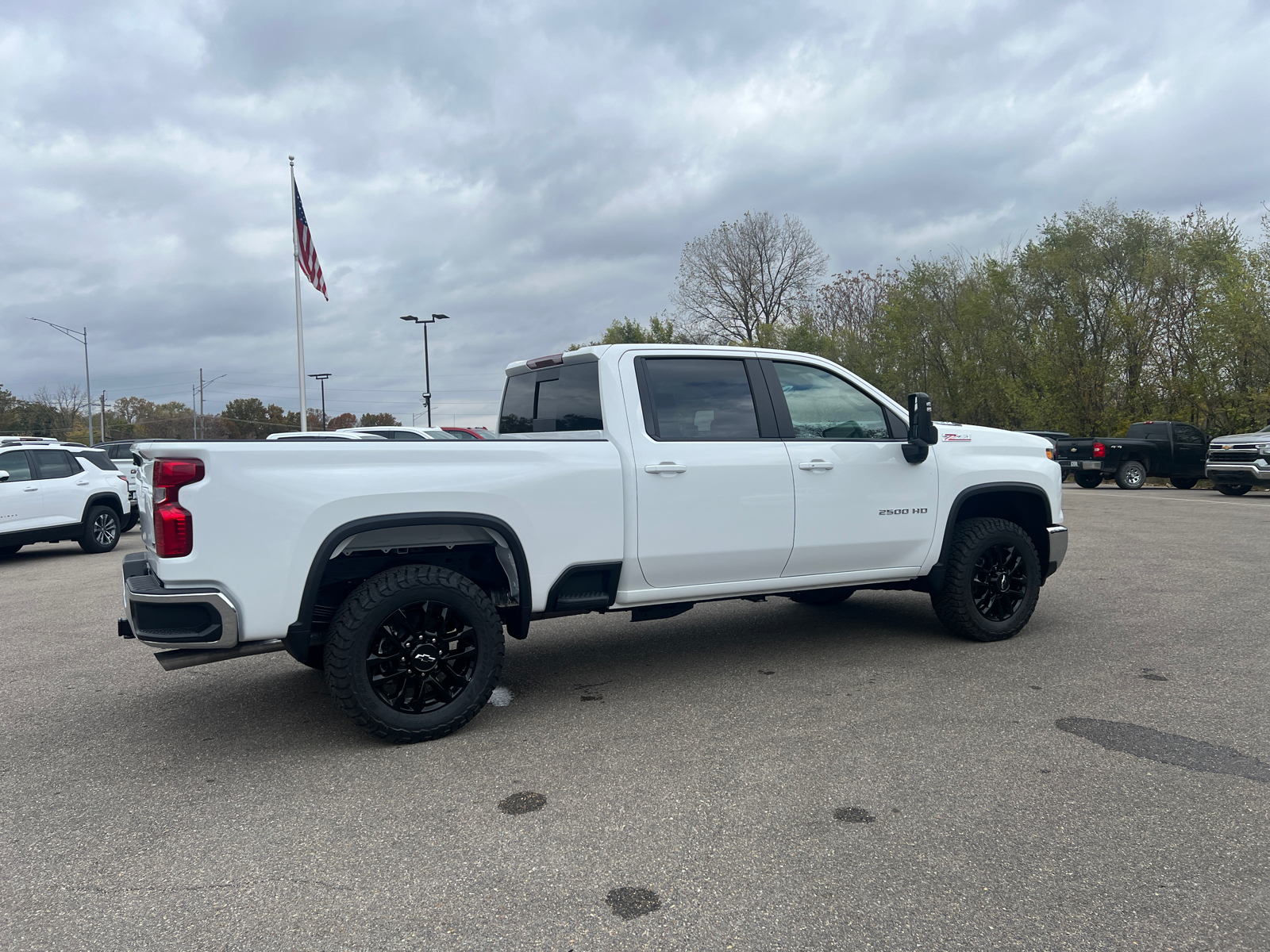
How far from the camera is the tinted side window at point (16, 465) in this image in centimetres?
1216

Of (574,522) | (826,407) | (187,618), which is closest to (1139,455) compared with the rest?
(826,407)

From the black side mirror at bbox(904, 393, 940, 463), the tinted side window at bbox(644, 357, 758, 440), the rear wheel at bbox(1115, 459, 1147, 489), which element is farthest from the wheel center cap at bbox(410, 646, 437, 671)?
the rear wheel at bbox(1115, 459, 1147, 489)

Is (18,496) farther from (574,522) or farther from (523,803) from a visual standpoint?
(523,803)

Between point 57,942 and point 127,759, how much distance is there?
1.68 m

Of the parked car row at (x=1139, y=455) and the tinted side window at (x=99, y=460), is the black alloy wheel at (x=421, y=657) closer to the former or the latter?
the tinted side window at (x=99, y=460)

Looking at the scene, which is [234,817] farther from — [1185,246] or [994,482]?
[1185,246]

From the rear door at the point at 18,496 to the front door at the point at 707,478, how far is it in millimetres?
10948

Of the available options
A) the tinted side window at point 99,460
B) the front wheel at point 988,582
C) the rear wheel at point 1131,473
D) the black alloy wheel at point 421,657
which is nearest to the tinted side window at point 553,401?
the black alloy wheel at point 421,657

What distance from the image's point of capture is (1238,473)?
1877cm

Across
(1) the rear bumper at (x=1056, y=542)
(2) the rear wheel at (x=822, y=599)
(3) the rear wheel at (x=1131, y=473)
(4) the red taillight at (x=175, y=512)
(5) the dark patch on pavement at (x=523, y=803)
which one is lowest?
(5) the dark patch on pavement at (x=523, y=803)

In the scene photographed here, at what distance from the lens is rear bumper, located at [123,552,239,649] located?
3.77 metres

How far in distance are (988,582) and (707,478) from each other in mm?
2345

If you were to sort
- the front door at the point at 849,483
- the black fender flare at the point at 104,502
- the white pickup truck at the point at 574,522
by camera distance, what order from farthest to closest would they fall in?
the black fender flare at the point at 104,502 → the front door at the point at 849,483 → the white pickup truck at the point at 574,522

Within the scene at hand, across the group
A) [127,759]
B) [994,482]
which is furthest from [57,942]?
[994,482]
